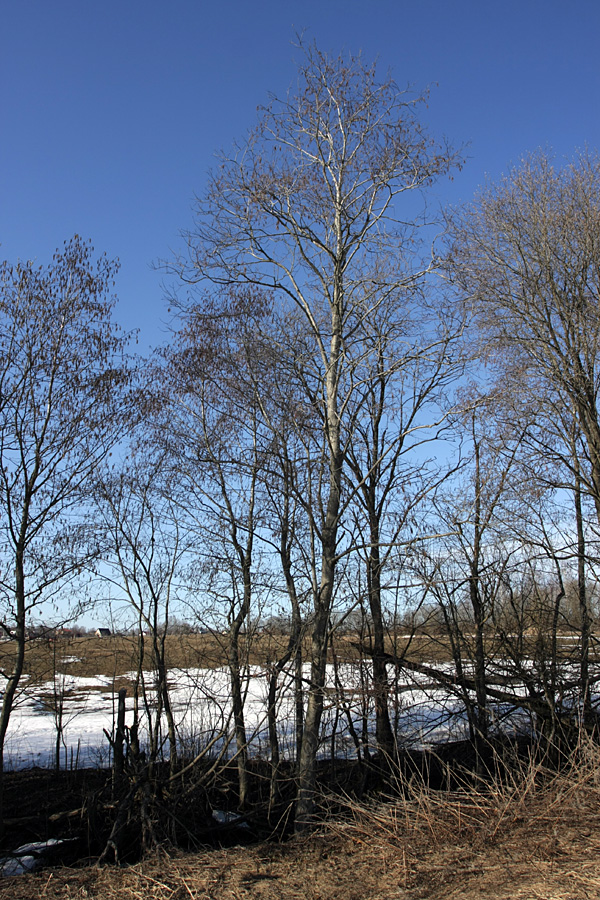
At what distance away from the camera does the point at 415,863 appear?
13.8 ft

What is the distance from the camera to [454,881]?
3764 mm

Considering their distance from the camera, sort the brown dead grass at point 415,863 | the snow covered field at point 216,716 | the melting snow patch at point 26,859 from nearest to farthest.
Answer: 1. the brown dead grass at point 415,863
2. the melting snow patch at point 26,859
3. the snow covered field at point 216,716

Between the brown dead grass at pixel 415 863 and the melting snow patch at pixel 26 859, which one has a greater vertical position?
the brown dead grass at pixel 415 863

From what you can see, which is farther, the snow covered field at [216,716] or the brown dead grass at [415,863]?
the snow covered field at [216,716]

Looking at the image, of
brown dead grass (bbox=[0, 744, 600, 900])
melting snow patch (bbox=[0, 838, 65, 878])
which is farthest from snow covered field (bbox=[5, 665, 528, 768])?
brown dead grass (bbox=[0, 744, 600, 900])


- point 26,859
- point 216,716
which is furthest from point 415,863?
point 216,716

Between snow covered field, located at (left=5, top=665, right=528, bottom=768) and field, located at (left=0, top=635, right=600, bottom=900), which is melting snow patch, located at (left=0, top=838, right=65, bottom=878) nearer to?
field, located at (left=0, top=635, right=600, bottom=900)

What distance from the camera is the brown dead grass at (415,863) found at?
3658 mm

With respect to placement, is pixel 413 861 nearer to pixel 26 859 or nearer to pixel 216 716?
pixel 26 859

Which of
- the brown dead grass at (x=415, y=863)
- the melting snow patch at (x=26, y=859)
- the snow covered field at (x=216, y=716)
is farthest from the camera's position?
the snow covered field at (x=216, y=716)

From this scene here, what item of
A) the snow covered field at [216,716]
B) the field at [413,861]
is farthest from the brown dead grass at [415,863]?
the snow covered field at [216,716]

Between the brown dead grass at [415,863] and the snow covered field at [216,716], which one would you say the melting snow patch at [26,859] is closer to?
the snow covered field at [216,716]

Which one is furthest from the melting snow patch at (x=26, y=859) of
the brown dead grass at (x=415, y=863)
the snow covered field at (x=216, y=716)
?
the brown dead grass at (x=415, y=863)

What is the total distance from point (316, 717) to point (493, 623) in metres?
4.56
